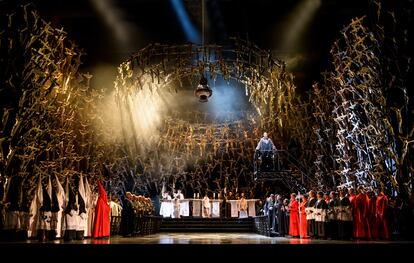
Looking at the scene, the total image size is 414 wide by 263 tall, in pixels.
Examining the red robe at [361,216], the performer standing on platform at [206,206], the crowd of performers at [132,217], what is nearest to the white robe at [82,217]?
the crowd of performers at [132,217]

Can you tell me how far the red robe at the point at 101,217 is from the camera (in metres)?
11.4

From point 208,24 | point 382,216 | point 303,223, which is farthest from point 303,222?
point 208,24

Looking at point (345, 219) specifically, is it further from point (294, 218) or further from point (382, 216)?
point (294, 218)

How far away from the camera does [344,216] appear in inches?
424

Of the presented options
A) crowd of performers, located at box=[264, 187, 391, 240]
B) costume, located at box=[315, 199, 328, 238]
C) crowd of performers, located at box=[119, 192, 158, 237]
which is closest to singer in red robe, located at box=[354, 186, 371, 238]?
crowd of performers, located at box=[264, 187, 391, 240]

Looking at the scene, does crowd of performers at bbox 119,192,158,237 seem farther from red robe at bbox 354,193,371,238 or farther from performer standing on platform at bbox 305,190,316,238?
red robe at bbox 354,193,371,238

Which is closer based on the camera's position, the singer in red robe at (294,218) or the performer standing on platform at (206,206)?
the singer in red robe at (294,218)

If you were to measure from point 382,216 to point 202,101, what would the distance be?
741 cm

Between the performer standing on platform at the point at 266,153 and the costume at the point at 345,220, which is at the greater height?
the performer standing on platform at the point at 266,153

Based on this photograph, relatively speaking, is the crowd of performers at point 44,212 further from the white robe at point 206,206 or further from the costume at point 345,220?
the white robe at point 206,206

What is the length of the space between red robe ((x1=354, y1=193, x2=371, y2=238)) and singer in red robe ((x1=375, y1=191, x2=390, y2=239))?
10.7 inches

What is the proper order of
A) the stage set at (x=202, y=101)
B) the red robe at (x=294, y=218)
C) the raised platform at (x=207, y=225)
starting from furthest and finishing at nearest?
the raised platform at (x=207, y=225), the red robe at (x=294, y=218), the stage set at (x=202, y=101)
